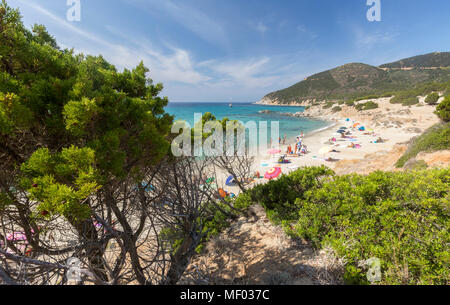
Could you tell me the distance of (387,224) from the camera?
3.22 meters

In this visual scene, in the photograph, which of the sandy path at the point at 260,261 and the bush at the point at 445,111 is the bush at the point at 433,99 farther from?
the sandy path at the point at 260,261

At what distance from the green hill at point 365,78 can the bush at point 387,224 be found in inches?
3383

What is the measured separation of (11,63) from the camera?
79.7 inches

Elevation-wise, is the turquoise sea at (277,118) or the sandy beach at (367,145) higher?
the turquoise sea at (277,118)

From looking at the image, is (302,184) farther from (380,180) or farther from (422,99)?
(422,99)

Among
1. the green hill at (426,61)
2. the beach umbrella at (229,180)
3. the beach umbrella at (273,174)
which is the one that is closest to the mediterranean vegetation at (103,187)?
the beach umbrella at (273,174)

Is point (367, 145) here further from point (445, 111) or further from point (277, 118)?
point (277, 118)

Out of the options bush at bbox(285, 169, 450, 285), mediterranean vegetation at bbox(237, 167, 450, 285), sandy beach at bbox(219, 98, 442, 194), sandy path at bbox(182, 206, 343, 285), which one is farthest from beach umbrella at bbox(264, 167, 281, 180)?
bush at bbox(285, 169, 450, 285)

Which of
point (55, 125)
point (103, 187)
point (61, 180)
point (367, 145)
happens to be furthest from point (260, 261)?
point (367, 145)

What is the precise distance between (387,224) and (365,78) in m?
127

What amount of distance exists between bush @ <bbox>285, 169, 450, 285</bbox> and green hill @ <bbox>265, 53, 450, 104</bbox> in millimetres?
85927

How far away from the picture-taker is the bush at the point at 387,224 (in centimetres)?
266

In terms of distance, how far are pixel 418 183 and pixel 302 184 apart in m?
2.31

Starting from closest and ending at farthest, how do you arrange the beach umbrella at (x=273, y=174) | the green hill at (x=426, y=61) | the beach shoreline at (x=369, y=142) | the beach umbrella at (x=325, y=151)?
the beach umbrella at (x=273, y=174) < the beach shoreline at (x=369, y=142) < the beach umbrella at (x=325, y=151) < the green hill at (x=426, y=61)
